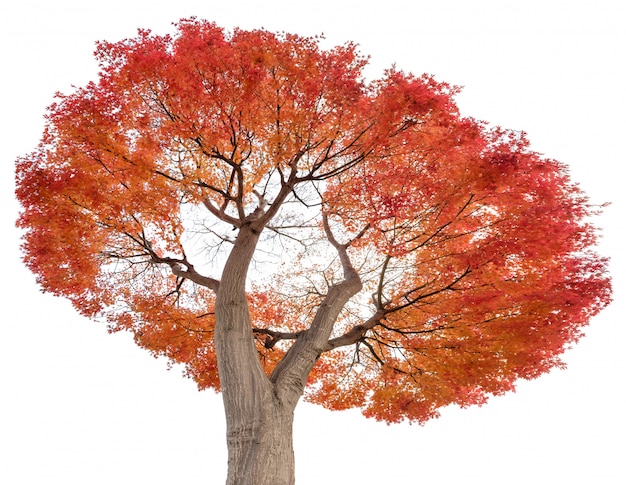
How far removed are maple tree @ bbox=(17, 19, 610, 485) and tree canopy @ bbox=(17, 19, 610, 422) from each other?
0.02 metres

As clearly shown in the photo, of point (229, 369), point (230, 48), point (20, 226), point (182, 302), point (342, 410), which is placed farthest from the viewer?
point (342, 410)

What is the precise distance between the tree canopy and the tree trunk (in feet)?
1.01

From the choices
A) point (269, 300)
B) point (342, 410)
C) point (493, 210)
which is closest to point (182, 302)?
point (269, 300)

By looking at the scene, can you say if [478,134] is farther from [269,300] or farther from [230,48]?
[269,300]

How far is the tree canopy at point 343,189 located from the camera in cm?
728

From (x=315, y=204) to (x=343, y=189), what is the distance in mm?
495

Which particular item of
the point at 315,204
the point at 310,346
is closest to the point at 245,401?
the point at 310,346

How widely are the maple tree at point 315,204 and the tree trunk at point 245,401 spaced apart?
2 centimetres

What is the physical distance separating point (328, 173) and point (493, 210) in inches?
80.3

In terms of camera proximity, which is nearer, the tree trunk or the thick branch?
the tree trunk

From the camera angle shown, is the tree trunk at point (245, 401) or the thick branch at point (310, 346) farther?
the thick branch at point (310, 346)

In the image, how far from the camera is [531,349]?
7887 millimetres

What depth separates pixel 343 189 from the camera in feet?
27.9

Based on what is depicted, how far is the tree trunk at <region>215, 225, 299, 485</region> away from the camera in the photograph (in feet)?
24.0
